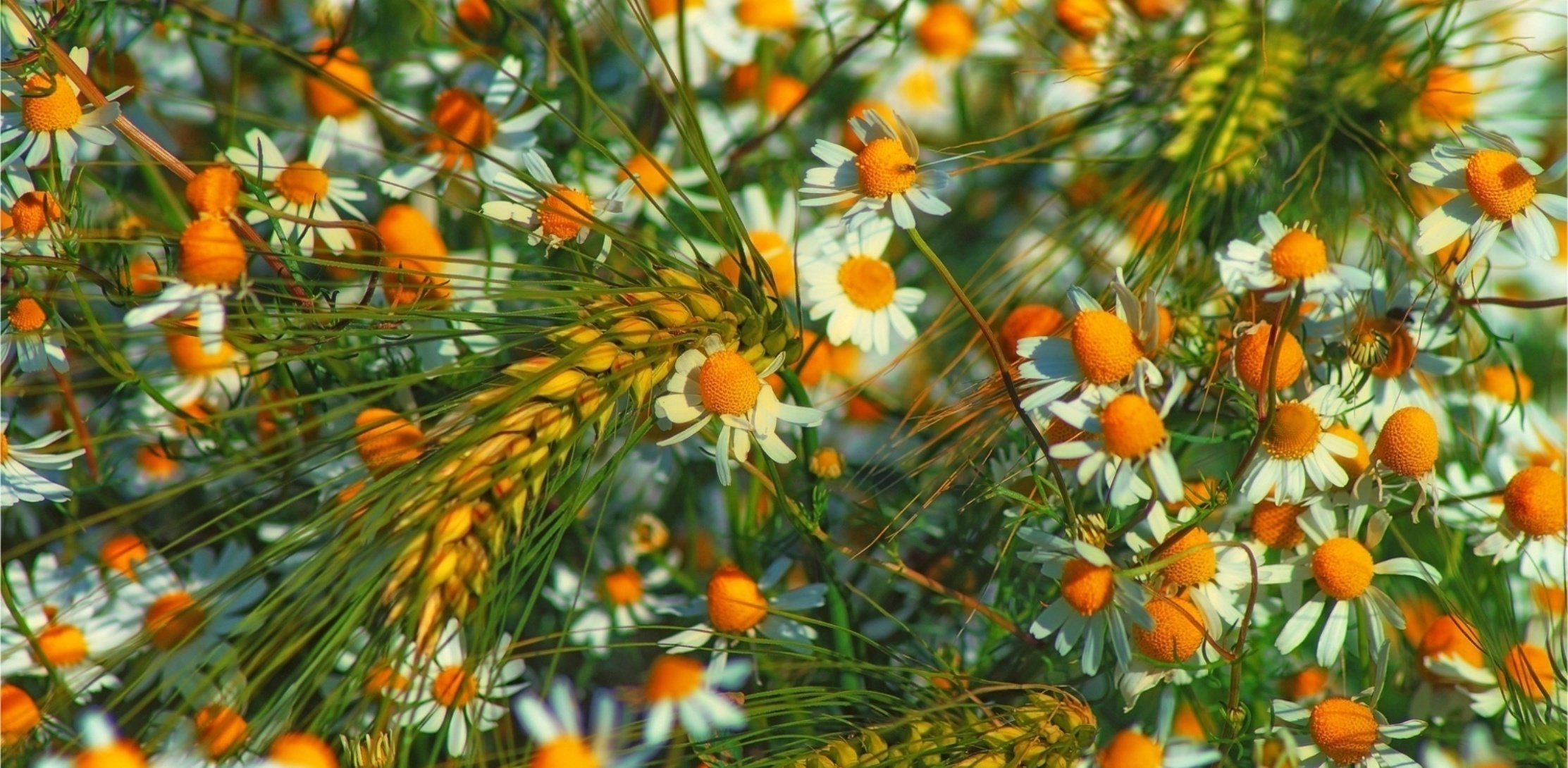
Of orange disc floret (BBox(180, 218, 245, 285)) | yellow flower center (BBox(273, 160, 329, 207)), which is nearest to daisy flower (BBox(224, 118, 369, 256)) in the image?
yellow flower center (BBox(273, 160, 329, 207))

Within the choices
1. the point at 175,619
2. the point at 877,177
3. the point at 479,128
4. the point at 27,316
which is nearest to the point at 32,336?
the point at 27,316

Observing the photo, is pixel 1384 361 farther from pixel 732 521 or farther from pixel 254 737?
pixel 254 737

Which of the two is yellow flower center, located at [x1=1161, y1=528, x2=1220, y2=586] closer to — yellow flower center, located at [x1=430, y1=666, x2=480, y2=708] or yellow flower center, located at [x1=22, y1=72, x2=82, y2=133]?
yellow flower center, located at [x1=430, y1=666, x2=480, y2=708]

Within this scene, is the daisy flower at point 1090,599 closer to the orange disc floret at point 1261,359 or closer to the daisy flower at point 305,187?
the orange disc floret at point 1261,359

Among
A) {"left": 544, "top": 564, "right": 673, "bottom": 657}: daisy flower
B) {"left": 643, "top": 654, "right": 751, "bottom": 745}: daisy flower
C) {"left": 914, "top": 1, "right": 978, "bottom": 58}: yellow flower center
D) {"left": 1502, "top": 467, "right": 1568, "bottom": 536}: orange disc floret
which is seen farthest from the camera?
{"left": 914, "top": 1, "right": 978, "bottom": 58}: yellow flower center

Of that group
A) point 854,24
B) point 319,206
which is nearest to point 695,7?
point 854,24

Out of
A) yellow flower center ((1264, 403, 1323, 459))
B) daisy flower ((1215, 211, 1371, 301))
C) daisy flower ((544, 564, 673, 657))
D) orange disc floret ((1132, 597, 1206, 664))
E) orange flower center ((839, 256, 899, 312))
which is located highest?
daisy flower ((1215, 211, 1371, 301))
